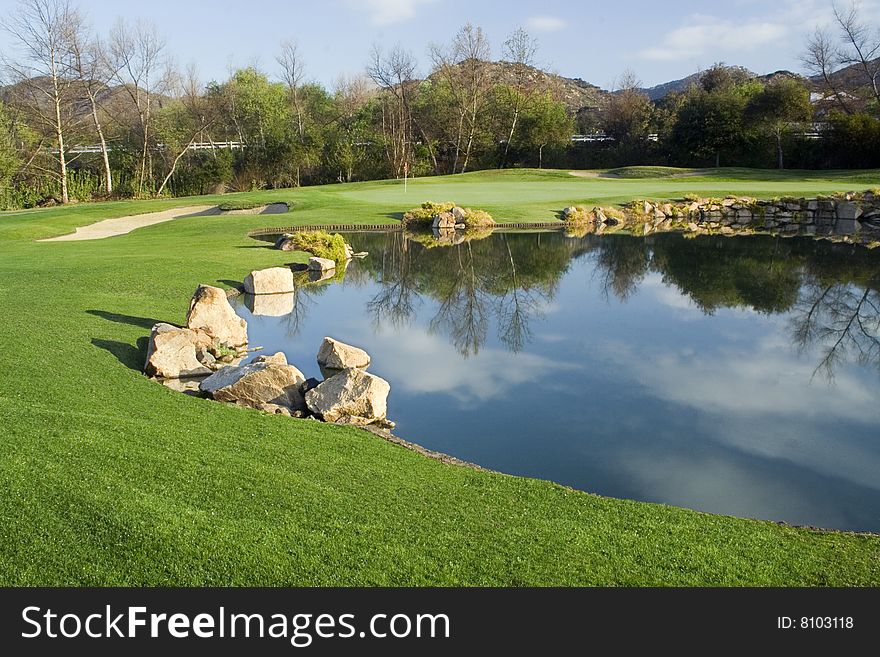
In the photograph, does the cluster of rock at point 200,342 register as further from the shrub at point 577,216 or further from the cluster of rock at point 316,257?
the shrub at point 577,216

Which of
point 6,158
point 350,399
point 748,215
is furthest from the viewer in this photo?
point 6,158

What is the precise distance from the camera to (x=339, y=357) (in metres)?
9.90

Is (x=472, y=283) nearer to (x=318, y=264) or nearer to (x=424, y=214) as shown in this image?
(x=318, y=264)

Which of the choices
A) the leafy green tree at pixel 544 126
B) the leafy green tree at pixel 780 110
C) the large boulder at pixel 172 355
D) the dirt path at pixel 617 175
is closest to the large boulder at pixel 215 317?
the large boulder at pixel 172 355

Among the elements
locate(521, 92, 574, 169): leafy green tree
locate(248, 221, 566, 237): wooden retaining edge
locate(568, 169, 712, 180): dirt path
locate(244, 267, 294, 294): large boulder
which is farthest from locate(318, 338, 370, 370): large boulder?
locate(521, 92, 574, 169): leafy green tree

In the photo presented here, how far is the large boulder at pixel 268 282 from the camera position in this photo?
14.8 m

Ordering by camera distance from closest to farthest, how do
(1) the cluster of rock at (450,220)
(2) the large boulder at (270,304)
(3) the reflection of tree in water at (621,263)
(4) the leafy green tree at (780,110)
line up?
(2) the large boulder at (270,304) → (3) the reflection of tree in water at (621,263) → (1) the cluster of rock at (450,220) → (4) the leafy green tree at (780,110)

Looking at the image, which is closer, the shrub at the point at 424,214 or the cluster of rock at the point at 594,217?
the shrub at the point at 424,214

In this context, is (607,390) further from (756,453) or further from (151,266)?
(151,266)

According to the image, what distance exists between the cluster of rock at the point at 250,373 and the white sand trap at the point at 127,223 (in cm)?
1360

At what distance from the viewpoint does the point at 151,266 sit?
15.3 m

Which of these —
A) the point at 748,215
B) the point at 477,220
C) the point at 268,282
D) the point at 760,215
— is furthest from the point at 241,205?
the point at 760,215

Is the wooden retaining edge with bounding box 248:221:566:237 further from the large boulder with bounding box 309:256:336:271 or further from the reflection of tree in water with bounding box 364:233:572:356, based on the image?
the large boulder with bounding box 309:256:336:271

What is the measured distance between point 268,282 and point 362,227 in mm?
11679
